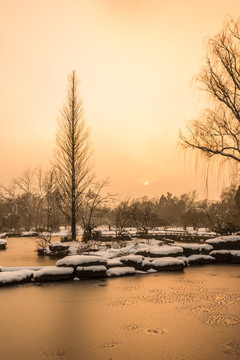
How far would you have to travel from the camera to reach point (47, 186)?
53500 millimetres

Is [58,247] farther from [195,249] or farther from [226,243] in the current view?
[226,243]

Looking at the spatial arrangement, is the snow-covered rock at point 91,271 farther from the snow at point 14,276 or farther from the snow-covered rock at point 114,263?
the snow at point 14,276

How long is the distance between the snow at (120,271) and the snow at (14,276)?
3163 millimetres

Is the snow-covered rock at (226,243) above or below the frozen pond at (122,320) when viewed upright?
above

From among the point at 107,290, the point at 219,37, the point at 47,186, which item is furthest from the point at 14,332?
the point at 47,186

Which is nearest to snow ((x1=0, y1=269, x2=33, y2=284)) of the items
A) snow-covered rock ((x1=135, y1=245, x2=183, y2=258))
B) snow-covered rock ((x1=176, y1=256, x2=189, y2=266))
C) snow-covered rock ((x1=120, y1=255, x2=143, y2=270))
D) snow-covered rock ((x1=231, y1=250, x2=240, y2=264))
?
snow-covered rock ((x1=120, y1=255, x2=143, y2=270))

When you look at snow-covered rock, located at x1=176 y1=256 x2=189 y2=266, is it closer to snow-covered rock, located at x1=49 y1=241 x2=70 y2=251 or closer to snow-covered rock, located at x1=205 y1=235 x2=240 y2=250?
snow-covered rock, located at x1=205 y1=235 x2=240 y2=250

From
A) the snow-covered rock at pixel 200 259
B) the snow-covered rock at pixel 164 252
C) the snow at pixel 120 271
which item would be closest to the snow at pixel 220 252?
the snow-covered rock at pixel 200 259

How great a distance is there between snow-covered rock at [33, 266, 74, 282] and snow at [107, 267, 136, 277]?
5.38 feet

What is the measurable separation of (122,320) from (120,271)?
580 centimetres

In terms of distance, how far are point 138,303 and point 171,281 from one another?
3.39 meters

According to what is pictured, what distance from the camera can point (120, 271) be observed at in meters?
12.9

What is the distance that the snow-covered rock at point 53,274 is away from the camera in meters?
11.6

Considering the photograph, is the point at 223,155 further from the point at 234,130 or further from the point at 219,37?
the point at 219,37
